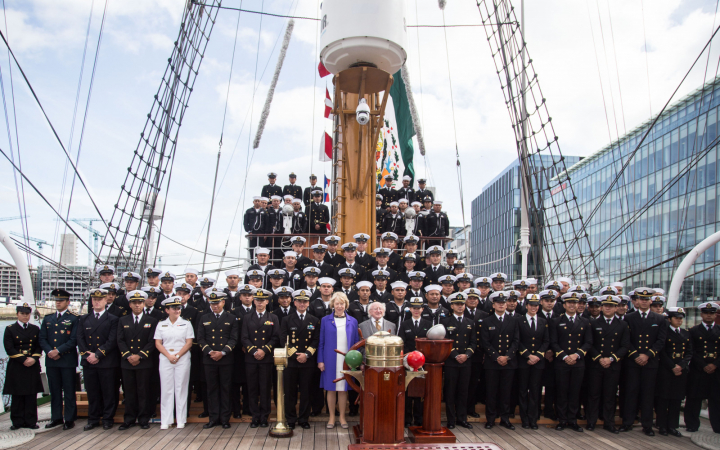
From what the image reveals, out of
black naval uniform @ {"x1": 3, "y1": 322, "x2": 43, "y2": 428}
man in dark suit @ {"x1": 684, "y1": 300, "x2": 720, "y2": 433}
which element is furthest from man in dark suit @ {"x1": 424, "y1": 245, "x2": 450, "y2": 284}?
black naval uniform @ {"x1": 3, "y1": 322, "x2": 43, "y2": 428}

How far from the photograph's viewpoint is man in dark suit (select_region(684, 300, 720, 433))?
658cm

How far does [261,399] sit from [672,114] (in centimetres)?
3082

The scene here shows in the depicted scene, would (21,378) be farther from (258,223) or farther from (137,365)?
(258,223)

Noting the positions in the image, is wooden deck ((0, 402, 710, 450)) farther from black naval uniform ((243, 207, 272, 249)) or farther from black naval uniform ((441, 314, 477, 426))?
black naval uniform ((243, 207, 272, 249))

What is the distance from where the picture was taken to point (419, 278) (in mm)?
7398

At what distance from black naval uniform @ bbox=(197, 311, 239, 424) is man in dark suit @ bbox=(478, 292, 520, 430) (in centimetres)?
327

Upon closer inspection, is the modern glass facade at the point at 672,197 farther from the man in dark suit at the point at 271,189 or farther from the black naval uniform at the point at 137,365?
the black naval uniform at the point at 137,365

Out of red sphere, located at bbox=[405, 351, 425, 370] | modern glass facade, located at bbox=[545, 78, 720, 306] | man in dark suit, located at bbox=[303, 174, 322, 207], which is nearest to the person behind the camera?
red sphere, located at bbox=[405, 351, 425, 370]

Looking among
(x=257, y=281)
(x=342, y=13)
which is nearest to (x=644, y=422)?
(x=257, y=281)

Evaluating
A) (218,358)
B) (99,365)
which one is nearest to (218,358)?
(218,358)

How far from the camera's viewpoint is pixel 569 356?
6.57m

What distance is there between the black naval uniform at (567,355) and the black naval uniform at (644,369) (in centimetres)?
61

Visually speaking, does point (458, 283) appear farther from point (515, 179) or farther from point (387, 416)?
point (515, 179)

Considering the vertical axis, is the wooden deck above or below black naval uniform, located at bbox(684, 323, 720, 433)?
below
